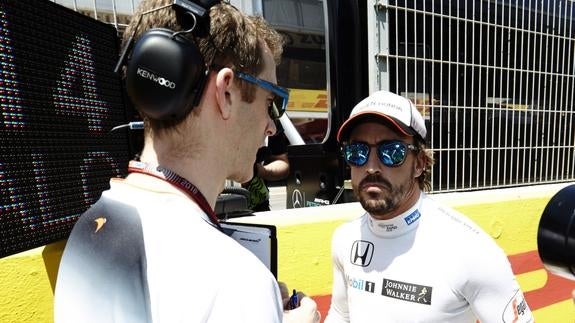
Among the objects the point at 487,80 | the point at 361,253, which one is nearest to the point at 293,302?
the point at 361,253

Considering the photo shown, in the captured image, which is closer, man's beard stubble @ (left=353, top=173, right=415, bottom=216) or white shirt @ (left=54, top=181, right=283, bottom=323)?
white shirt @ (left=54, top=181, right=283, bottom=323)

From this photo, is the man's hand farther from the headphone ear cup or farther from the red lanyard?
the headphone ear cup

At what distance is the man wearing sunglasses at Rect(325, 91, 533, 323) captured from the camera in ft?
5.55

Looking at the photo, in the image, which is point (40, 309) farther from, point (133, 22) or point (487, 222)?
point (487, 222)

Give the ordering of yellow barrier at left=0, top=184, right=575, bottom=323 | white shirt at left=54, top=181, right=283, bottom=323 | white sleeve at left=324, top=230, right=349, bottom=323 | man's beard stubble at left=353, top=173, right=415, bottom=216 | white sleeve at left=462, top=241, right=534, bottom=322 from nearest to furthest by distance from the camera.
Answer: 1. white shirt at left=54, top=181, right=283, bottom=323
2. yellow barrier at left=0, top=184, right=575, bottom=323
3. white sleeve at left=462, top=241, right=534, bottom=322
4. man's beard stubble at left=353, top=173, right=415, bottom=216
5. white sleeve at left=324, top=230, right=349, bottom=323

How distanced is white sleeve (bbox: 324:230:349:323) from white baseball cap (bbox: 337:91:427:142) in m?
0.61

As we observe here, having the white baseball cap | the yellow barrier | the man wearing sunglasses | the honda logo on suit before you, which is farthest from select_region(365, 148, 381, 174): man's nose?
the yellow barrier

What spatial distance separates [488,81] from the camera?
365 cm

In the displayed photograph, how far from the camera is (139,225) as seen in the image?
850 mm

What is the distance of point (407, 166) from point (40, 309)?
1.57 meters

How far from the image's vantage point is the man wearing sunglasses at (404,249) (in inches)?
66.6

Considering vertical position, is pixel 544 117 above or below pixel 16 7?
below

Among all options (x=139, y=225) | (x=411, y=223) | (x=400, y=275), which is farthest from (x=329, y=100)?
(x=139, y=225)

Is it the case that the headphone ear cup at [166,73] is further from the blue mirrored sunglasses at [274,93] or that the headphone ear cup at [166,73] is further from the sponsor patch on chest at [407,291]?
the sponsor patch on chest at [407,291]
